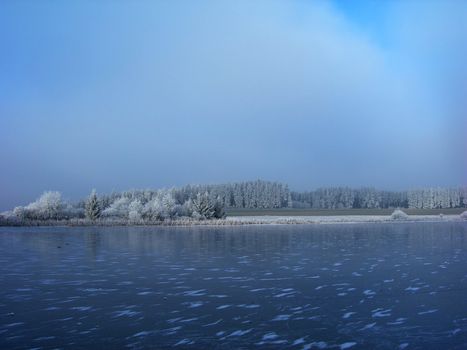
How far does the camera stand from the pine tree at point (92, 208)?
9169cm

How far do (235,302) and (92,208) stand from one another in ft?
261

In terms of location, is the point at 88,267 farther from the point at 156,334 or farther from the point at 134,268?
the point at 156,334

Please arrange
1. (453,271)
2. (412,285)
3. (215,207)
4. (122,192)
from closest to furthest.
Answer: (412,285) < (453,271) < (215,207) < (122,192)

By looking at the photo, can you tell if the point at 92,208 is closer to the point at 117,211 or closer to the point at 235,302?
the point at 117,211

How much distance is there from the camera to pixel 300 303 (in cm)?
1653

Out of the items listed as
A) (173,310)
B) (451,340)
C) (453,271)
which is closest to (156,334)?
(173,310)

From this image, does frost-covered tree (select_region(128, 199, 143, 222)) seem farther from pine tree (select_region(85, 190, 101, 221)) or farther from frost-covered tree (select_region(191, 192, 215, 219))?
frost-covered tree (select_region(191, 192, 215, 219))

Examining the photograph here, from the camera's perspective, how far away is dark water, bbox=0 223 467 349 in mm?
12328

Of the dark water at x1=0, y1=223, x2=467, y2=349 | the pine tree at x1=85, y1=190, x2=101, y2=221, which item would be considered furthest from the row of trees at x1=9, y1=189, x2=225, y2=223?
the dark water at x1=0, y1=223, x2=467, y2=349

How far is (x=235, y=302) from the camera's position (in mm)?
16781

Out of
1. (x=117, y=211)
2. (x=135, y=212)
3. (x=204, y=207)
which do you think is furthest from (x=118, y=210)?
(x=204, y=207)

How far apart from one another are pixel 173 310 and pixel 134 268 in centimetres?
1053

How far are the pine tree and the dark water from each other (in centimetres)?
6281

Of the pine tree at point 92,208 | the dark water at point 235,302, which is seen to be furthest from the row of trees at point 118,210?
the dark water at point 235,302
